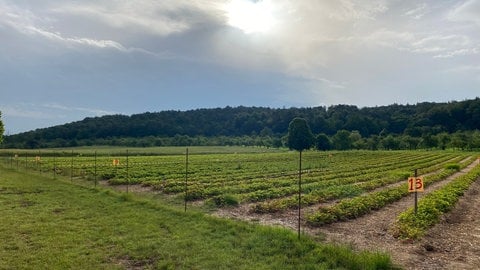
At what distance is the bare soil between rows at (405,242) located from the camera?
31.2 ft

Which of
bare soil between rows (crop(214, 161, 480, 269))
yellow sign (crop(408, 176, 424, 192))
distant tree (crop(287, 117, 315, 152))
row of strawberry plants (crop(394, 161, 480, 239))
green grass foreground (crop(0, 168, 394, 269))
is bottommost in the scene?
bare soil between rows (crop(214, 161, 480, 269))

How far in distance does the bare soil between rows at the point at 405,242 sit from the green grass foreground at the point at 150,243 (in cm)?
124

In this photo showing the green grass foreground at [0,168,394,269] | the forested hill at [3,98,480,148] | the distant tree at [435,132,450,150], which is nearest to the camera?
the green grass foreground at [0,168,394,269]

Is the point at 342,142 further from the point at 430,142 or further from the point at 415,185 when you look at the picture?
the point at 415,185

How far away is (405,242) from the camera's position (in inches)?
431

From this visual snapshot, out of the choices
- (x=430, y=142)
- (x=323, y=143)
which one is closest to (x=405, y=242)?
(x=430, y=142)

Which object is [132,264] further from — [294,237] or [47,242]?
[294,237]

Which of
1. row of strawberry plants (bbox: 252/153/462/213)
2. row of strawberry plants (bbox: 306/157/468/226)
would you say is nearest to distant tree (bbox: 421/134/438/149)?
row of strawberry plants (bbox: 252/153/462/213)

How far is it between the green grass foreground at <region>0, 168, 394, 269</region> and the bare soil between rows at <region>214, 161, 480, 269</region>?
124 cm

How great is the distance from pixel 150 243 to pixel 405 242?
7.47m

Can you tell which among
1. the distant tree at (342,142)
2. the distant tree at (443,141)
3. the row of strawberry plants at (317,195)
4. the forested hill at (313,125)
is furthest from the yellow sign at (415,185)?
the forested hill at (313,125)

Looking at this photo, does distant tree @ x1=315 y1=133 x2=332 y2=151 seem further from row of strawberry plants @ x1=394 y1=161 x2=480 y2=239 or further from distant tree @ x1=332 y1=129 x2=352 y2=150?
row of strawberry plants @ x1=394 y1=161 x2=480 y2=239

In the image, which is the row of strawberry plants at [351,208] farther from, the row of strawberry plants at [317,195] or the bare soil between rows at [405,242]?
the row of strawberry plants at [317,195]

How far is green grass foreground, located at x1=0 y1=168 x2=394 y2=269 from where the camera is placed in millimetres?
8859
